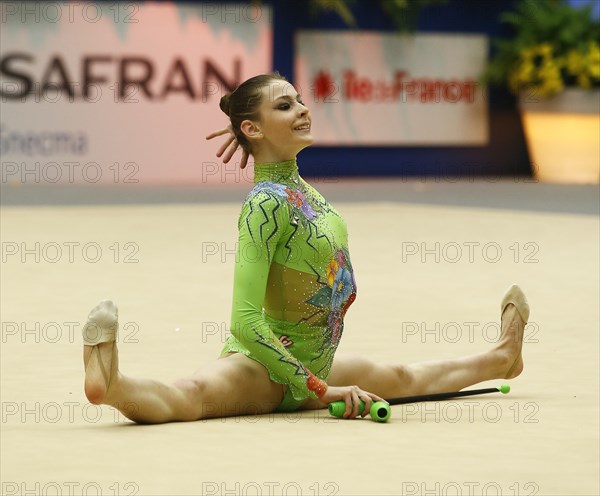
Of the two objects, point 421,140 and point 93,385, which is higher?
point 421,140

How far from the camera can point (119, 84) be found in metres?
16.2

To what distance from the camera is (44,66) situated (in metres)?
15.9

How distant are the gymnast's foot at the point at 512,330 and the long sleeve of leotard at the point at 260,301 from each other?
88 centimetres

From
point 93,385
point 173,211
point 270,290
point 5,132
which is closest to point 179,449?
point 93,385

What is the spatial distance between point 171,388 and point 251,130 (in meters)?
0.86

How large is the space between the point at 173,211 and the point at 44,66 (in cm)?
407

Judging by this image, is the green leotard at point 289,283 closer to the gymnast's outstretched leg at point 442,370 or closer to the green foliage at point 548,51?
the gymnast's outstretched leg at point 442,370

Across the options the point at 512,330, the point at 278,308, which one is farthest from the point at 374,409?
the point at 512,330

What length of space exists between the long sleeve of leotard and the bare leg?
0.96ft

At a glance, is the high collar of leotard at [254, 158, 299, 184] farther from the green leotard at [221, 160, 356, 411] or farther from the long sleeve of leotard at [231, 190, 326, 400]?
the long sleeve of leotard at [231, 190, 326, 400]

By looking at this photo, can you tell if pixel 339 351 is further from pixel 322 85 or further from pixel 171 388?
pixel 322 85

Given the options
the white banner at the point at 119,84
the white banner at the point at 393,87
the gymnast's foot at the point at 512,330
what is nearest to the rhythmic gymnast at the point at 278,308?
the gymnast's foot at the point at 512,330

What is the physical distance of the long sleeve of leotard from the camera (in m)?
4.07

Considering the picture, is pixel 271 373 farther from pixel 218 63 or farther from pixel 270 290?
pixel 218 63
